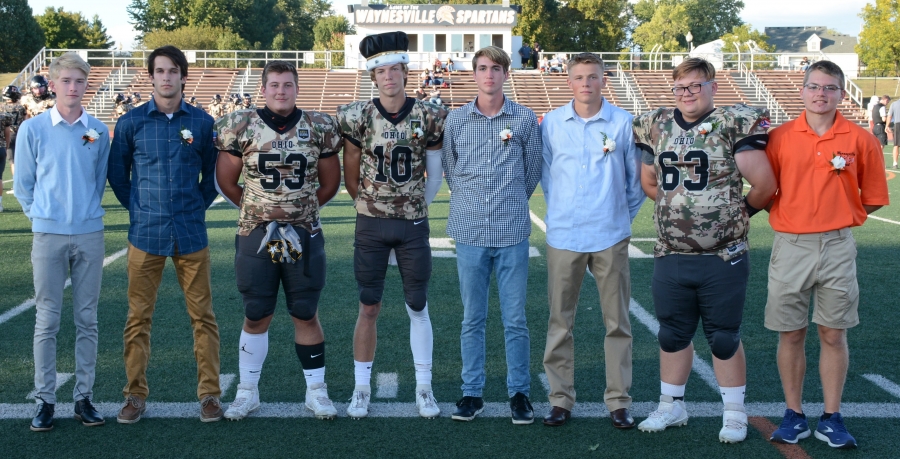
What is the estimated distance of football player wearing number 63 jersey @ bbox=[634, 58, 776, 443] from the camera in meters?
3.95

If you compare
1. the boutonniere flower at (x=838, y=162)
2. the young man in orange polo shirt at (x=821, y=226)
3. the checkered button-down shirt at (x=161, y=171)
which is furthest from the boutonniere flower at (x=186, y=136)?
the boutonniere flower at (x=838, y=162)

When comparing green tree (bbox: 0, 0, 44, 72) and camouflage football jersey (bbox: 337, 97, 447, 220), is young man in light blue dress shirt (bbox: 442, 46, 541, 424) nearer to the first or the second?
camouflage football jersey (bbox: 337, 97, 447, 220)

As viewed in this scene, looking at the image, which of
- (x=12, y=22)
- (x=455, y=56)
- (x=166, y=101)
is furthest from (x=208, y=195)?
(x=12, y=22)

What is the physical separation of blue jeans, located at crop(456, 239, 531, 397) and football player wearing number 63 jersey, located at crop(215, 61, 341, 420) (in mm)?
742

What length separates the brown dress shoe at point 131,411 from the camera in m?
4.27

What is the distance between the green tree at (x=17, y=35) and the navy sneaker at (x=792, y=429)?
58.6m

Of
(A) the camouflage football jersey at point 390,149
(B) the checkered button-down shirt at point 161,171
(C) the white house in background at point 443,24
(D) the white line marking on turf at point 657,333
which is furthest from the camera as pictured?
(C) the white house in background at point 443,24

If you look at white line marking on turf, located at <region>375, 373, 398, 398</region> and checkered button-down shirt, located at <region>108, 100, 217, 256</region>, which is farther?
white line marking on turf, located at <region>375, 373, 398, 398</region>

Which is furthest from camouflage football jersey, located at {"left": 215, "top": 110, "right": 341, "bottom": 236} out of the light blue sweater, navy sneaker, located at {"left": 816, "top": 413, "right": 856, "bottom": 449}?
navy sneaker, located at {"left": 816, "top": 413, "right": 856, "bottom": 449}

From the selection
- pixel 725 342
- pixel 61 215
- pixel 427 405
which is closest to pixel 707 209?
pixel 725 342

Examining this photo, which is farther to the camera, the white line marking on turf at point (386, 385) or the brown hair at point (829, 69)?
the white line marking on turf at point (386, 385)

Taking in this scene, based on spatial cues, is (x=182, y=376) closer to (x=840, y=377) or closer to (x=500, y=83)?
(x=500, y=83)

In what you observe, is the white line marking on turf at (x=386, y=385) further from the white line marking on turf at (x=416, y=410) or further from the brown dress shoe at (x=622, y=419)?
the brown dress shoe at (x=622, y=419)

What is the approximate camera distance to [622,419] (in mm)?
4242
